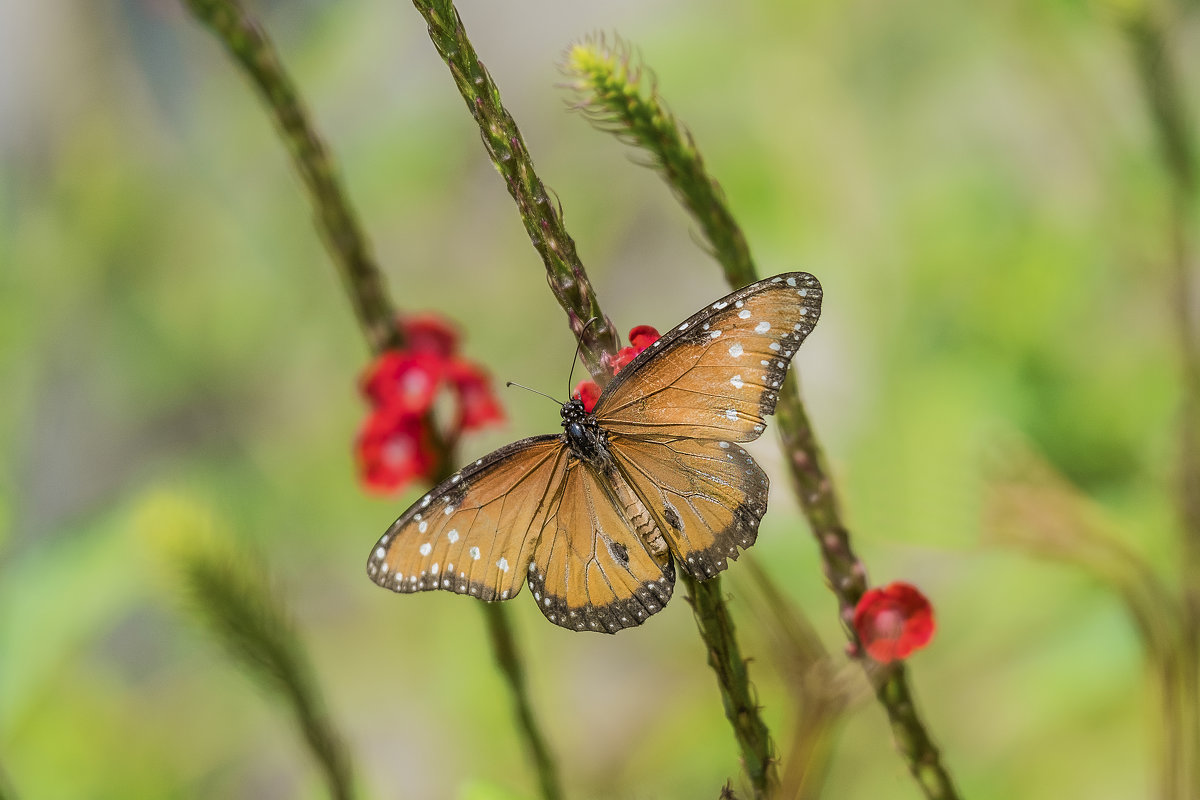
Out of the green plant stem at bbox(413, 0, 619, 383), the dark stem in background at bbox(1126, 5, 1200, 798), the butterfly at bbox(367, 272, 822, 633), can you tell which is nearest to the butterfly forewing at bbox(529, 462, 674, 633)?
the butterfly at bbox(367, 272, 822, 633)

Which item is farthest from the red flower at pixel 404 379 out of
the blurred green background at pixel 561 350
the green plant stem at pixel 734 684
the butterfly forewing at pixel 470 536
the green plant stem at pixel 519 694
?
the green plant stem at pixel 734 684

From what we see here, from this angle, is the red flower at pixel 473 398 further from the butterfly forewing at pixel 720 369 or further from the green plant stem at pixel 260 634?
the green plant stem at pixel 260 634

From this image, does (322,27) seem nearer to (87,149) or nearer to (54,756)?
(87,149)

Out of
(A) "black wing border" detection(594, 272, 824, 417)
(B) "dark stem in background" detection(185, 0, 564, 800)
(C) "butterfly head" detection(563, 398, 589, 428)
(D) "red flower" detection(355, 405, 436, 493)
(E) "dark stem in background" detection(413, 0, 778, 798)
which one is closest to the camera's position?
(E) "dark stem in background" detection(413, 0, 778, 798)

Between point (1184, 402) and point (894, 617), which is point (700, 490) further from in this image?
point (1184, 402)

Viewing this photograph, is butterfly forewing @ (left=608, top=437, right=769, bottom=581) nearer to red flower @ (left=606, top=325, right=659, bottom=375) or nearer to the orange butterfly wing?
the orange butterfly wing
